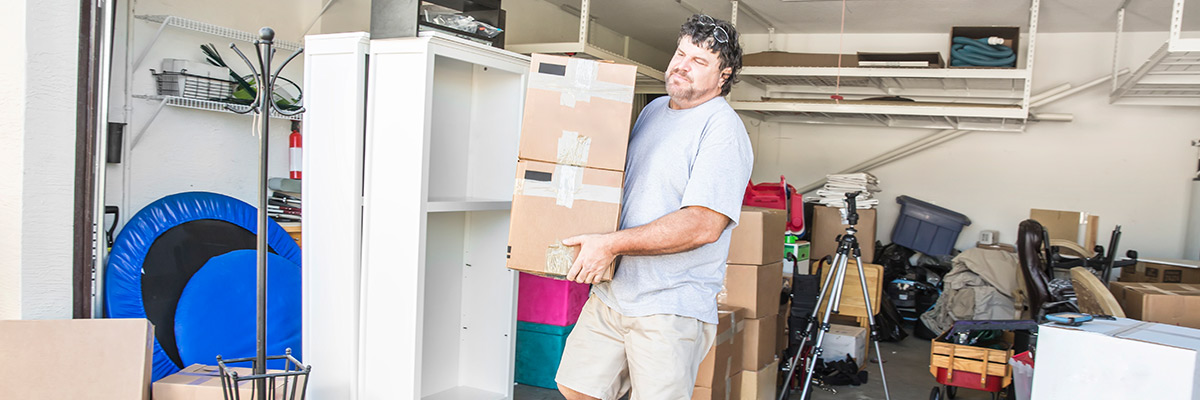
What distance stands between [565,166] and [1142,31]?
→ 243 inches

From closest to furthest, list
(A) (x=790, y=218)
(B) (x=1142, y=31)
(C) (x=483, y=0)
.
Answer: (C) (x=483, y=0)
(A) (x=790, y=218)
(B) (x=1142, y=31)

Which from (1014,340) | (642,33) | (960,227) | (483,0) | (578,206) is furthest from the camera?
(642,33)

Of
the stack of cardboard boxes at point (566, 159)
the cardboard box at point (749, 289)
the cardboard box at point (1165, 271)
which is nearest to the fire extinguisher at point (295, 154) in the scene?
the cardboard box at point (749, 289)

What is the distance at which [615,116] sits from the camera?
1880mm

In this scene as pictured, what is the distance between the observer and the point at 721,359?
10.6ft

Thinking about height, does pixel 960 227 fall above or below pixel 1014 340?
above

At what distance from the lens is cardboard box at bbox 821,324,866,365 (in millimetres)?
4488

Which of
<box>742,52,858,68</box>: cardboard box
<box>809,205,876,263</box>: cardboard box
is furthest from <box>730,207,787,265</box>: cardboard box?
<box>809,205,876,263</box>: cardboard box

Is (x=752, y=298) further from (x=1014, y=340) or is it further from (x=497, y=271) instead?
(x=1014, y=340)

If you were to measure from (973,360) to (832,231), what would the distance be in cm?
239

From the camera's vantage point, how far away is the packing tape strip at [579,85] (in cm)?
189

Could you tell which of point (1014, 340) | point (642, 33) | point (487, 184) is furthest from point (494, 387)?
point (642, 33)

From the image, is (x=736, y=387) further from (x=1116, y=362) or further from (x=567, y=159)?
(x=567, y=159)

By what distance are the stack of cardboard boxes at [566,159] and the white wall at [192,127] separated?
2.07m
